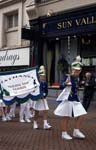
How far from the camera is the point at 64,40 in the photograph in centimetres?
2141

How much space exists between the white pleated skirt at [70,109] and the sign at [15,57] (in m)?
12.2

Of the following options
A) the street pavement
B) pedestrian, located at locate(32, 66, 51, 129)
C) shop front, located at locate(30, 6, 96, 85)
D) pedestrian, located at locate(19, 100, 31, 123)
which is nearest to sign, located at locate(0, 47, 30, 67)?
shop front, located at locate(30, 6, 96, 85)

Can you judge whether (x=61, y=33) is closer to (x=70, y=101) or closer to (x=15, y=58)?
(x=15, y=58)

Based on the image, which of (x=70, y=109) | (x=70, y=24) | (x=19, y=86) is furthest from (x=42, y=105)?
(x=70, y=24)

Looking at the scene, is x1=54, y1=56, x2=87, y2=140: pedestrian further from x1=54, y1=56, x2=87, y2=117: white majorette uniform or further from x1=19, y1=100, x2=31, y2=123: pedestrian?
x1=19, y1=100, x2=31, y2=123: pedestrian

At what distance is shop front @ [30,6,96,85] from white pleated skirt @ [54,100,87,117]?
28.3 feet

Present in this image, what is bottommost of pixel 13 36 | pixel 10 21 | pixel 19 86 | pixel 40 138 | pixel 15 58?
pixel 40 138

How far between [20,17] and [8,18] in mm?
1849

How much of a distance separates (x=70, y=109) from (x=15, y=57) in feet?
44.0

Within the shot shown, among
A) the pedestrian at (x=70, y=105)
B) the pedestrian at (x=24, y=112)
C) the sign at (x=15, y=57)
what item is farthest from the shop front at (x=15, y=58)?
the pedestrian at (x=70, y=105)

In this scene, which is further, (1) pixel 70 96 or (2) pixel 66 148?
(1) pixel 70 96

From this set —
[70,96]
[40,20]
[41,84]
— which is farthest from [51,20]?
[70,96]

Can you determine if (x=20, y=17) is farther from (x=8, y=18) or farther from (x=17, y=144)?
(x=17, y=144)

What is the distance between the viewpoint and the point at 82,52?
20297 millimetres
